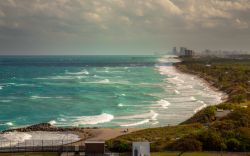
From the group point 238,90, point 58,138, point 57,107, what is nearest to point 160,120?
point 58,138

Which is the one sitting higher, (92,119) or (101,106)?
(101,106)

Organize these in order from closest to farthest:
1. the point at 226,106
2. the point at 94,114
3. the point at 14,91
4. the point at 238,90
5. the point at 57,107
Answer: the point at 226,106 < the point at 94,114 < the point at 57,107 < the point at 238,90 < the point at 14,91

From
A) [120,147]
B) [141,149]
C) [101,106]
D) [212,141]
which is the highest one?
[141,149]

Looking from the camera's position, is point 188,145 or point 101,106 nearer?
point 188,145

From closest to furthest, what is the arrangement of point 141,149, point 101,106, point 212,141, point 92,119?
point 141,149 < point 212,141 < point 92,119 < point 101,106

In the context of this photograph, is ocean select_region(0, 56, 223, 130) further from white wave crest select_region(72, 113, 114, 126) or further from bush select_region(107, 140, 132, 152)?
bush select_region(107, 140, 132, 152)

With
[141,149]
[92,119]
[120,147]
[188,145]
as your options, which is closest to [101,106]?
[92,119]

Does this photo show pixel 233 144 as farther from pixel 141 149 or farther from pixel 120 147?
pixel 141 149

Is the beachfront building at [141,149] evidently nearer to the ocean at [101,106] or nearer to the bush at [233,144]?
the bush at [233,144]

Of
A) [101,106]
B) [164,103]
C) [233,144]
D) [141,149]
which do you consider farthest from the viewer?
[164,103]

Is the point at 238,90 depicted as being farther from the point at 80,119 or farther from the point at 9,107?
the point at 9,107

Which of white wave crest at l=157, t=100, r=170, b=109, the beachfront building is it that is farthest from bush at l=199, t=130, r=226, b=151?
white wave crest at l=157, t=100, r=170, b=109
